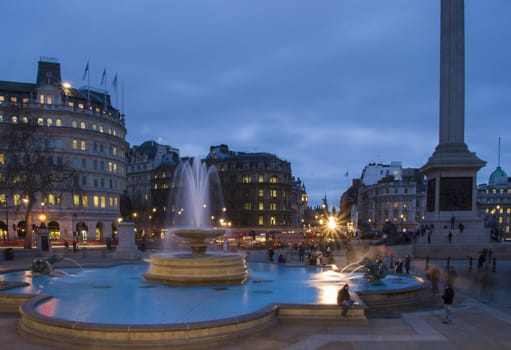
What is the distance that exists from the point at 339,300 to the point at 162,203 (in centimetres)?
9120

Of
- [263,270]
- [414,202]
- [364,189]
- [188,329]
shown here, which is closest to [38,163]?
[263,270]

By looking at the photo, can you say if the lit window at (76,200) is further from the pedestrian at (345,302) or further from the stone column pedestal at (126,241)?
the pedestrian at (345,302)

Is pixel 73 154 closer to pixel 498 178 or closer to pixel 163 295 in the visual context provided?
pixel 163 295

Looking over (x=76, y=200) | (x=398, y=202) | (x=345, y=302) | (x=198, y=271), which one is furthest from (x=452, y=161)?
(x=398, y=202)

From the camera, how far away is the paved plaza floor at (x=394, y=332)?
406 inches

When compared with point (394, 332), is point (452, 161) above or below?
above

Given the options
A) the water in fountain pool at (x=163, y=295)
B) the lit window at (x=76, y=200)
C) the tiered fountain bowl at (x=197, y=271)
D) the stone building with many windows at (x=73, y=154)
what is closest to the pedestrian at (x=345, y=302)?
the water in fountain pool at (x=163, y=295)

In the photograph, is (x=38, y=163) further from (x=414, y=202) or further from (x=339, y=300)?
(x=414, y=202)

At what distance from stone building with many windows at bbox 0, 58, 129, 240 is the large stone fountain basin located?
4756 cm

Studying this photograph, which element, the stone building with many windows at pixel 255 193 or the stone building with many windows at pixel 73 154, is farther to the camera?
the stone building with many windows at pixel 255 193

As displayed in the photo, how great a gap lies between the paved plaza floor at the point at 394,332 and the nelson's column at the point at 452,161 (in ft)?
71.0

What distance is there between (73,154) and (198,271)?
5548 cm

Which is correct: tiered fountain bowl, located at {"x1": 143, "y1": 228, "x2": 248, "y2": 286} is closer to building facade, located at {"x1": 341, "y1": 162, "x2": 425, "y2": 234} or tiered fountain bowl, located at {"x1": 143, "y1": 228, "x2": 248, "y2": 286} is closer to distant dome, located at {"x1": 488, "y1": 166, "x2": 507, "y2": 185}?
building facade, located at {"x1": 341, "y1": 162, "x2": 425, "y2": 234}

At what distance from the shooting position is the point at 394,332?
11.5m
